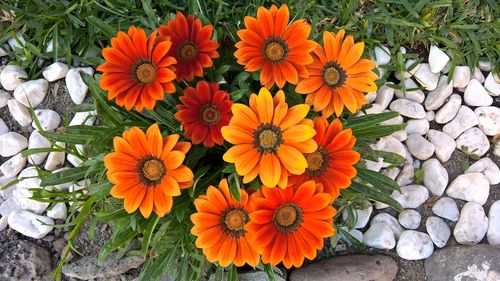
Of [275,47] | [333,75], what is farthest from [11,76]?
[333,75]

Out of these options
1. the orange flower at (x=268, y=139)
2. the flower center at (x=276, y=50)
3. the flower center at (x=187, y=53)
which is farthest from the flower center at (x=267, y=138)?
the flower center at (x=187, y=53)

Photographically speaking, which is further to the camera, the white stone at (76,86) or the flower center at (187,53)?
the white stone at (76,86)

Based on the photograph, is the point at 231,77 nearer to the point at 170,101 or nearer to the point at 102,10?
the point at 170,101

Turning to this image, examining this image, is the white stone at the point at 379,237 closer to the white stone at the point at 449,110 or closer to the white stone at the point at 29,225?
the white stone at the point at 449,110

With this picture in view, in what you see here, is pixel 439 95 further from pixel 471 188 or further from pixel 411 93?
pixel 471 188

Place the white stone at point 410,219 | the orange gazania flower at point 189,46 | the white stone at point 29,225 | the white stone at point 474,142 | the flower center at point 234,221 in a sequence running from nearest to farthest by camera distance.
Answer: the flower center at point 234,221
the orange gazania flower at point 189,46
the white stone at point 29,225
the white stone at point 410,219
the white stone at point 474,142

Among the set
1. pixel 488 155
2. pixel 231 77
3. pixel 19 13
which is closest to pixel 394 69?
pixel 488 155

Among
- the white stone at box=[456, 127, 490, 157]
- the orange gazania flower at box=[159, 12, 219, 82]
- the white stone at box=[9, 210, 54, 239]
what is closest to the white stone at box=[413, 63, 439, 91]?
the white stone at box=[456, 127, 490, 157]
